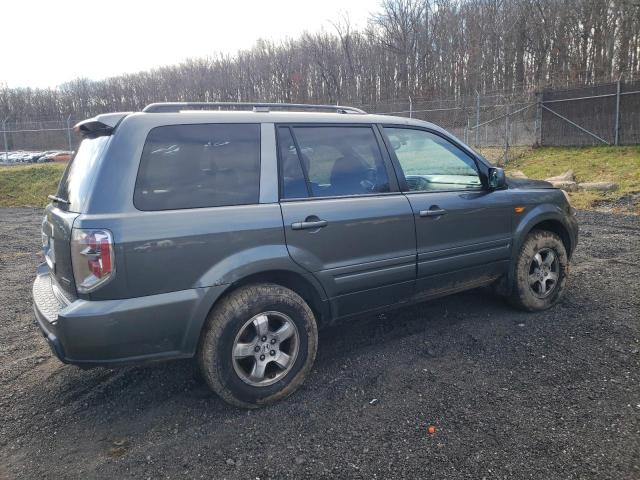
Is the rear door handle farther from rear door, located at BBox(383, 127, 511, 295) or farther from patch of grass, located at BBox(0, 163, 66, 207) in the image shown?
patch of grass, located at BBox(0, 163, 66, 207)

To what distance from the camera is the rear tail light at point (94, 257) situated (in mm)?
2498

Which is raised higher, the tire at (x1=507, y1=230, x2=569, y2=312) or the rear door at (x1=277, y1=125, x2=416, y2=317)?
the rear door at (x1=277, y1=125, x2=416, y2=317)

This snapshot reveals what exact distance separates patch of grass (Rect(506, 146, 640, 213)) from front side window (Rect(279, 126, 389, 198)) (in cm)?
886

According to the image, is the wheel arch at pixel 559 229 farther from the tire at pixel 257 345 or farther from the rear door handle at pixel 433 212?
the tire at pixel 257 345

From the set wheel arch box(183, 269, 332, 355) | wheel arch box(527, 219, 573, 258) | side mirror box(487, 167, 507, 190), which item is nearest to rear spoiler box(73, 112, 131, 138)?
wheel arch box(183, 269, 332, 355)

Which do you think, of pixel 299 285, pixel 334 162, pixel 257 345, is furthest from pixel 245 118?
pixel 257 345

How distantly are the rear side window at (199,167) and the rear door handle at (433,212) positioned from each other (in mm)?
1370

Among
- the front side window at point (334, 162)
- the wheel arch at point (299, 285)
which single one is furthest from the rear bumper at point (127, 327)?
the front side window at point (334, 162)

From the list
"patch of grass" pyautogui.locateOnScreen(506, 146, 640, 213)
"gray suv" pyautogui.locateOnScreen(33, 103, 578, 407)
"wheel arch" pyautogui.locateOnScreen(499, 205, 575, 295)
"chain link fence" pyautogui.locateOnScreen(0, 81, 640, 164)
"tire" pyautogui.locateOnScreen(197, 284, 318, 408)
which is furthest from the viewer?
"chain link fence" pyautogui.locateOnScreen(0, 81, 640, 164)

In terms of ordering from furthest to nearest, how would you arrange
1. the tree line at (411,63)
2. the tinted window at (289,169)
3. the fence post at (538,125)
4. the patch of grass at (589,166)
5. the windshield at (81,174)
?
the tree line at (411,63) < the fence post at (538,125) < the patch of grass at (589,166) < the tinted window at (289,169) < the windshield at (81,174)

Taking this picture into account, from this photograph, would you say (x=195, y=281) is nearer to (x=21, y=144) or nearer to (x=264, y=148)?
(x=264, y=148)

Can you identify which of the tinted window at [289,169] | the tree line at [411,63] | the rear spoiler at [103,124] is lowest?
the tinted window at [289,169]

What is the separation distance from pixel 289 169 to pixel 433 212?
4.09 ft

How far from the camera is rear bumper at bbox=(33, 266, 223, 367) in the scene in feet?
8.29
